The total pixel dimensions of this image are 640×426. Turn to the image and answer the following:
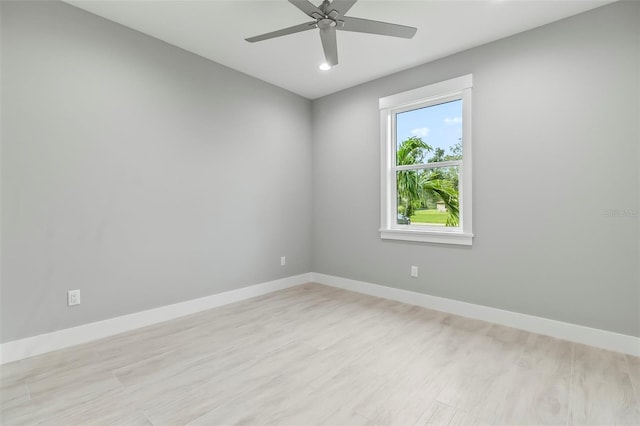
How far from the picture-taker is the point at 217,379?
1973 mm

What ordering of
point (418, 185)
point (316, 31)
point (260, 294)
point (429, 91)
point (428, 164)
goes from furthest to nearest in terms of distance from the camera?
point (260, 294) → point (418, 185) → point (428, 164) → point (429, 91) → point (316, 31)

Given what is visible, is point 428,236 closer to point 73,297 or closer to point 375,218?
point 375,218

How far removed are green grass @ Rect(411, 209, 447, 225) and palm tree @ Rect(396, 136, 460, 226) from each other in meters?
0.05

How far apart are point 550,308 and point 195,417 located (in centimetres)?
292

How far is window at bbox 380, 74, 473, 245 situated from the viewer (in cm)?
317

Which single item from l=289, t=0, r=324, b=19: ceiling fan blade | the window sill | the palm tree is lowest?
the window sill

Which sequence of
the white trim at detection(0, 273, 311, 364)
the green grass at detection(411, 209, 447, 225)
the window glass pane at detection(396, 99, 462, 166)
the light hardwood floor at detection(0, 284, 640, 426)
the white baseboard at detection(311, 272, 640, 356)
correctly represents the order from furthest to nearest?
1. the green grass at detection(411, 209, 447, 225)
2. the window glass pane at detection(396, 99, 462, 166)
3. the white baseboard at detection(311, 272, 640, 356)
4. the white trim at detection(0, 273, 311, 364)
5. the light hardwood floor at detection(0, 284, 640, 426)

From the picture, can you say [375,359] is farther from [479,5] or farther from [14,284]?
[479,5]

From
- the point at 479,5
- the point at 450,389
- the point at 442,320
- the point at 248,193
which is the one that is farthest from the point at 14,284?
the point at 479,5

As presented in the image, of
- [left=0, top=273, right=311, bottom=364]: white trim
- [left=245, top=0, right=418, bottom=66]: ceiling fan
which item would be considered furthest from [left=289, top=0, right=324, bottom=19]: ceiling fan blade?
[left=0, top=273, right=311, bottom=364]: white trim

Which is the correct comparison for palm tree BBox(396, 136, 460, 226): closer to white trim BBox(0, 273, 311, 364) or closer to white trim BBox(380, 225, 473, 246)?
white trim BBox(380, 225, 473, 246)

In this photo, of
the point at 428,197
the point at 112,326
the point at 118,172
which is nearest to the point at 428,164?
the point at 428,197

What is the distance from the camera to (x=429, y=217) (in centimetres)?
352

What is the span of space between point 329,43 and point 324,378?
7.96 feet
